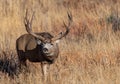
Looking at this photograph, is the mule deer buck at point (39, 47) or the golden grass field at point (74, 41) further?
the golden grass field at point (74, 41)

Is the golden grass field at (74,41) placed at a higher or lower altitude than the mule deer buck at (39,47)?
lower

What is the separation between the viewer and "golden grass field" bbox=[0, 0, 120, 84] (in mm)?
8430

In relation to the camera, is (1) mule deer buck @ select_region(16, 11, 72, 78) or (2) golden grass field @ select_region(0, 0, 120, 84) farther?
(2) golden grass field @ select_region(0, 0, 120, 84)

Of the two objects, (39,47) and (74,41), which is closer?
(39,47)

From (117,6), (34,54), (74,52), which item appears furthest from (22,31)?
(117,6)

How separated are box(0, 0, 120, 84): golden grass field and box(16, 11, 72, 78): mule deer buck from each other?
247 millimetres

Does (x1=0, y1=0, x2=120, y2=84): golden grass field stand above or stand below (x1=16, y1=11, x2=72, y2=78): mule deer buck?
below

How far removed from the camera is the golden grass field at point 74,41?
843 centimetres

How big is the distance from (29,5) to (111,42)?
5.41m

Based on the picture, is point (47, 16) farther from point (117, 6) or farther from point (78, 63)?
point (78, 63)

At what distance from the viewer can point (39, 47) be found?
8414mm

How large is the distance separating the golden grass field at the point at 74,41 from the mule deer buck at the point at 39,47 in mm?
247

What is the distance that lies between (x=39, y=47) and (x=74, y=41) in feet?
9.67

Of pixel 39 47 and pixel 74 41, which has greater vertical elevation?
pixel 39 47
